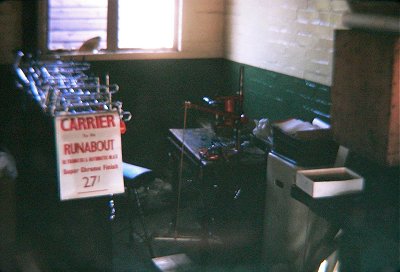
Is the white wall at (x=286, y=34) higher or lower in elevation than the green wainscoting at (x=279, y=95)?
higher

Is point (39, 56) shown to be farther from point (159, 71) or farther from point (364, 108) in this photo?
point (364, 108)

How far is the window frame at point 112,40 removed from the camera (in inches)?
267

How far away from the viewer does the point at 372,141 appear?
3947 millimetres

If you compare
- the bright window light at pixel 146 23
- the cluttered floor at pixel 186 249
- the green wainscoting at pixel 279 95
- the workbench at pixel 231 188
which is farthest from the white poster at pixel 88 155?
the bright window light at pixel 146 23

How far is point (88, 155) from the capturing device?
161 inches

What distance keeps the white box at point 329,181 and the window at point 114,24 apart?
3.15m

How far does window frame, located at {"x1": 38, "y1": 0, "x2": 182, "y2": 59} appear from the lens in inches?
267

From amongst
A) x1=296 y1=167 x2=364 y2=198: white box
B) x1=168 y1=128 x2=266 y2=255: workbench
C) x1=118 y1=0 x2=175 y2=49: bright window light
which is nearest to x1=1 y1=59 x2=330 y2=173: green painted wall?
x1=118 y1=0 x2=175 y2=49: bright window light

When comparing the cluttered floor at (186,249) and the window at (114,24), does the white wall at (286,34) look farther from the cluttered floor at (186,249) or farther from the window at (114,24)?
the cluttered floor at (186,249)

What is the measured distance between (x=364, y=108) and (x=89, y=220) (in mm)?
1965

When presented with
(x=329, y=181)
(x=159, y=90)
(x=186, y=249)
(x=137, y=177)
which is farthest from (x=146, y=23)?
(x=329, y=181)

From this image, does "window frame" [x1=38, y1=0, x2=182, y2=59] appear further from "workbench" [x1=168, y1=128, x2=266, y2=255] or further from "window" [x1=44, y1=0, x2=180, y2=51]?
"workbench" [x1=168, y1=128, x2=266, y2=255]

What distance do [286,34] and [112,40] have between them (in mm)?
2047

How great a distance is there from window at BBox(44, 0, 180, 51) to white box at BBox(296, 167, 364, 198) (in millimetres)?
3151
